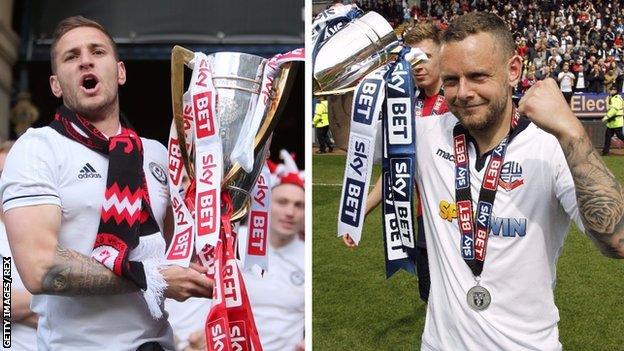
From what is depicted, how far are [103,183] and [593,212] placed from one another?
1.16m

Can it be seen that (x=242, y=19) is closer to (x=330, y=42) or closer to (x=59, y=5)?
(x=330, y=42)

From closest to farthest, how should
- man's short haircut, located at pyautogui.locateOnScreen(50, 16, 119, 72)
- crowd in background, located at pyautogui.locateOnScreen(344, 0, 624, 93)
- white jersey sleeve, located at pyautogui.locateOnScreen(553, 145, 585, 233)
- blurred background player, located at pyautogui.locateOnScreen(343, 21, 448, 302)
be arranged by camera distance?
1. white jersey sleeve, located at pyautogui.locateOnScreen(553, 145, 585, 233)
2. man's short haircut, located at pyautogui.locateOnScreen(50, 16, 119, 72)
3. blurred background player, located at pyautogui.locateOnScreen(343, 21, 448, 302)
4. crowd in background, located at pyautogui.locateOnScreen(344, 0, 624, 93)

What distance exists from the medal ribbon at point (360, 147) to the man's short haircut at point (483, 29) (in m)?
0.22

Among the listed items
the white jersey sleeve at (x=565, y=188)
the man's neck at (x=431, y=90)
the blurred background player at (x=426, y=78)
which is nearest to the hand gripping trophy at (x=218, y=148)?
the white jersey sleeve at (x=565, y=188)

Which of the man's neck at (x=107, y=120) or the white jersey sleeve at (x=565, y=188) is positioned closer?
the white jersey sleeve at (x=565, y=188)

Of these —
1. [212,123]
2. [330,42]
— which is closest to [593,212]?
[330,42]

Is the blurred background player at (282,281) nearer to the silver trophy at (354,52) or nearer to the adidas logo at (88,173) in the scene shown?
the silver trophy at (354,52)

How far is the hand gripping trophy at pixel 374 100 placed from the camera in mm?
1928

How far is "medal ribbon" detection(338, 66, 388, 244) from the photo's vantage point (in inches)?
75.8

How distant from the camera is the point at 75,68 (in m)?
1.99

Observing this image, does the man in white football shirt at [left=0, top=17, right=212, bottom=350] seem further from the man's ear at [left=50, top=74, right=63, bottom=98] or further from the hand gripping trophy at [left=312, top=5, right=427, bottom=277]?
the hand gripping trophy at [left=312, top=5, right=427, bottom=277]

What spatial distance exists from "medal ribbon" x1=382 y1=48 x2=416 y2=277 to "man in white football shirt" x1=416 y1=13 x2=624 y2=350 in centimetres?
10

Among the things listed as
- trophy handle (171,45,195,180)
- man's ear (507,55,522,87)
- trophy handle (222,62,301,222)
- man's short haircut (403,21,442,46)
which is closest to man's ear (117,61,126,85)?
trophy handle (171,45,195,180)

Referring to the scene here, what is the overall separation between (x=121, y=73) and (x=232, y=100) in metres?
0.30
